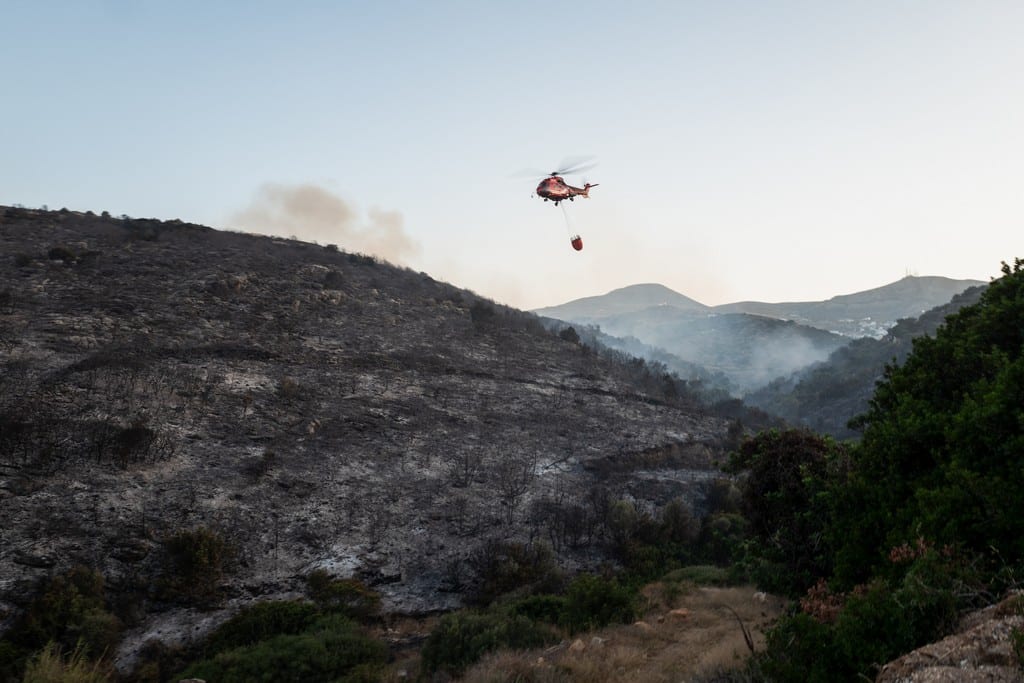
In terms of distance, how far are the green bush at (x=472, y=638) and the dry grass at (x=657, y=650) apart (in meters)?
0.50

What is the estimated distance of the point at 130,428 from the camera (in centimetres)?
1964

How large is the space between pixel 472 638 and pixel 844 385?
67627 millimetres

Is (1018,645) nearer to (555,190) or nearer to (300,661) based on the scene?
(300,661)

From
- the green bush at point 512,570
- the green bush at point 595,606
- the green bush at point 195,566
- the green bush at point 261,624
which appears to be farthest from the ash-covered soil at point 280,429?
the green bush at point 595,606

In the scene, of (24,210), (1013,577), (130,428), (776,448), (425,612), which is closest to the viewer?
(1013,577)

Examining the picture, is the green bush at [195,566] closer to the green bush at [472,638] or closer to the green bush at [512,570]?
the green bush at [472,638]

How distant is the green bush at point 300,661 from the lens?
9938mm

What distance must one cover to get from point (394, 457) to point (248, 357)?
447 inches

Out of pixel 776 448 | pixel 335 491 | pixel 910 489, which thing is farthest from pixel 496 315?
pixel 910 489

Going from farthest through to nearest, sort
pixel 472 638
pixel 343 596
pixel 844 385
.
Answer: pixel 844 385, pixel 343 596, pixel 472 638

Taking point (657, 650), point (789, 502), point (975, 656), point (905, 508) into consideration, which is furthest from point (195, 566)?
point (975, 656)

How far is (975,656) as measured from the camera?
15.2 ft

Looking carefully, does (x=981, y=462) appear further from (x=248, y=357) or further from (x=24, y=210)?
(x=24, y=210)

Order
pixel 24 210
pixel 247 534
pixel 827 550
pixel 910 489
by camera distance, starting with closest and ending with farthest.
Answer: pixel 910 489 → pixel 827 550 → pixel 247 534 → pixel 24 210
